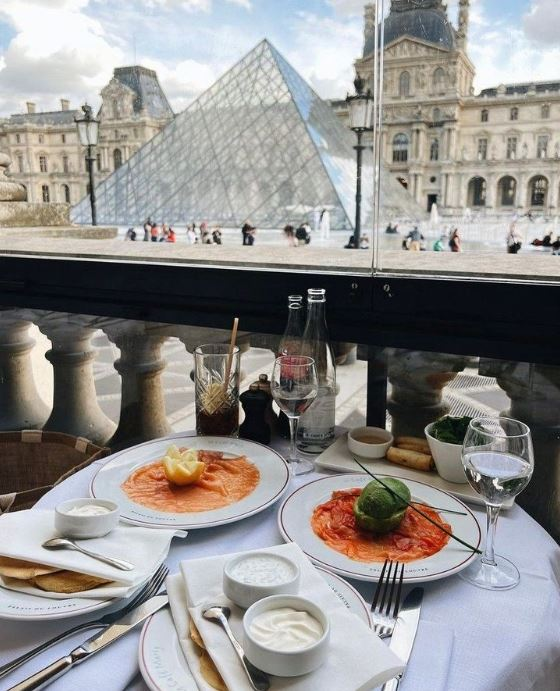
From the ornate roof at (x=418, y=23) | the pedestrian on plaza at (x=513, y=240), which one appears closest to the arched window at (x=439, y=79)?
Result: the ornate roof at (x=418, y=23)

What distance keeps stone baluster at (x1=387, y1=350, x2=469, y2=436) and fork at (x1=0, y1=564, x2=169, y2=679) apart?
1.03 meters

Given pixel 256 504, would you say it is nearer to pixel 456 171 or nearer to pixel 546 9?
pixel 546 9

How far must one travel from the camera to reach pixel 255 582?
0.67 meters

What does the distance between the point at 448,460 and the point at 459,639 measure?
0.45m

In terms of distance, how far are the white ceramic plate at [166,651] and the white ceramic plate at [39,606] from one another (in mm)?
94

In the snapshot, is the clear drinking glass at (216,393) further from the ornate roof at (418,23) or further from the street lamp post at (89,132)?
the street lamp post at (89,132)

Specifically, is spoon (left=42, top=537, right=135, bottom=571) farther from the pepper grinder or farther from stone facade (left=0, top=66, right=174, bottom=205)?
stone facade (left=0, top=66, right=174, bottom=205)

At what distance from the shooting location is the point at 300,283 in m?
1.66

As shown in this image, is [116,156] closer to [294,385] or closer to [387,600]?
[294,385]

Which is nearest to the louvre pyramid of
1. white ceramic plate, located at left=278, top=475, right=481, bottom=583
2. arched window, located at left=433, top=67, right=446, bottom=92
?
arched window, located at left=433, top=67, right=446, bottom=92

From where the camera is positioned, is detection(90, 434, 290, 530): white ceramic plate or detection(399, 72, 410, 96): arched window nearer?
detection(90, 434, 290, 530): white ceramic plate

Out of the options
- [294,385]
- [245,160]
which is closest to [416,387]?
[294,385]

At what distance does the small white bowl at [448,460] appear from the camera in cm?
111

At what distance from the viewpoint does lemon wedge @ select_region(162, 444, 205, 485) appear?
1052mm
